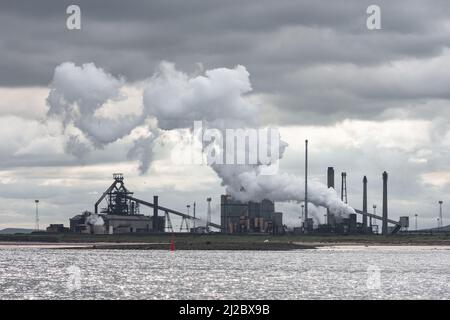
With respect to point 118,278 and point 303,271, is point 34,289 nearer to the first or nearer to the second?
point 118,278

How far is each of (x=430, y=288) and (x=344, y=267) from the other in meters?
51.2

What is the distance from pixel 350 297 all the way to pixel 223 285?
23.1m

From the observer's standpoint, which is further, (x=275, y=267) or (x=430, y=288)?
(x=275, y=267)

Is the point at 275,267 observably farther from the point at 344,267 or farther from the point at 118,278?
the point at 118,278
